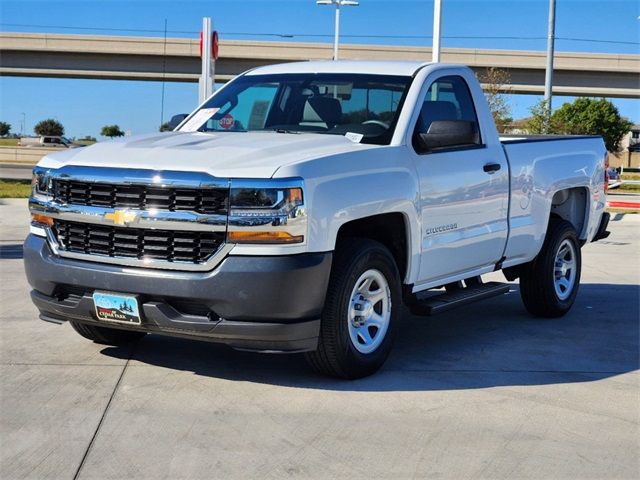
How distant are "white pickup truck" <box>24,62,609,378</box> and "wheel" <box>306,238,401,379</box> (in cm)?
1

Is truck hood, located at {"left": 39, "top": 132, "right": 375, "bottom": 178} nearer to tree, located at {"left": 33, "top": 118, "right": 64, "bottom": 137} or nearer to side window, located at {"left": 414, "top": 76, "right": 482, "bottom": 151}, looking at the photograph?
side window, located at {"left": 414, "top": 76, "right": 482, "bottom": 151}

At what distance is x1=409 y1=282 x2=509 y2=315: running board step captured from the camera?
660 centimetres

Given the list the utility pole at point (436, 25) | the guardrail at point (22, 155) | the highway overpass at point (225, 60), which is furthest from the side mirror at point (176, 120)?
the guardrail at point (22, 155)

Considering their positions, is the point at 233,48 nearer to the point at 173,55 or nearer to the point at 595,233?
the point at 173,55

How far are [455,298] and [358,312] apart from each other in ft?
4.04

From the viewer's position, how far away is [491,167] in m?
7.18

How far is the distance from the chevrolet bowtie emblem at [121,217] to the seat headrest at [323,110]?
1.77 m

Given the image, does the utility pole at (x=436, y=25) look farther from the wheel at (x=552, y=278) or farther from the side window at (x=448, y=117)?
the side window at (x=448, y=117)

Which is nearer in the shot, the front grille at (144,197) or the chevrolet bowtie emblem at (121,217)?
the front grille at (144,197)

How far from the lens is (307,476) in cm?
437

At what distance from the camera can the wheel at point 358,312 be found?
18.7ft

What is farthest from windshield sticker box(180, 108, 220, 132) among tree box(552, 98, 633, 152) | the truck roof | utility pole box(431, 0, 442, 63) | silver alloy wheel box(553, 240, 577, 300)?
tree box(552, 98, 633, 152)

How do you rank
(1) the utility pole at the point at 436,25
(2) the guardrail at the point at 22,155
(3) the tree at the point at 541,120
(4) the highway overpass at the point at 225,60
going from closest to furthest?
(1) the utility pole at the point at 436,25
(3) the tree at the point at 541,120
(4) the highway overpass at the point at 225,60
(2) the guardrail at the point at 22,155

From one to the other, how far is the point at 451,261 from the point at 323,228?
5.48ft
